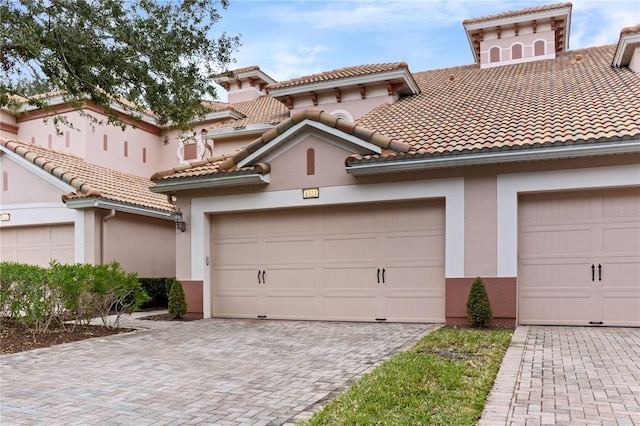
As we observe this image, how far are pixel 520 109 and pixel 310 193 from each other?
5.14m

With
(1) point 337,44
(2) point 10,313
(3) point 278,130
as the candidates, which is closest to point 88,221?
(2) point 10,313

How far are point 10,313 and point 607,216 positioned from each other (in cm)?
1152

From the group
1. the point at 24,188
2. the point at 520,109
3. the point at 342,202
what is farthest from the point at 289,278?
the point at 24,188

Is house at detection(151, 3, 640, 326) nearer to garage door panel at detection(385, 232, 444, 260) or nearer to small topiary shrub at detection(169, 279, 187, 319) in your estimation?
garage door panel at detection(385, 232, 444, 260)

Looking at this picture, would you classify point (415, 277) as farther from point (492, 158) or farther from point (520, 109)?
point (520, 109)

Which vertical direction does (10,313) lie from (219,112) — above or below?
below

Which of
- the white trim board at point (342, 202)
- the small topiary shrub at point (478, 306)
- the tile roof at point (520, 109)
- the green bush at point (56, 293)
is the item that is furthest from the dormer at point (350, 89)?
the green bush at point (56, 293)

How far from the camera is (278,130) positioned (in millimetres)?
11289

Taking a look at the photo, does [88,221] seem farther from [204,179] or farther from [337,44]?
[337,44]

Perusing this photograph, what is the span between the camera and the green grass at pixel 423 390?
450 cm

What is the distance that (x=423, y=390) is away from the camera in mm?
5234

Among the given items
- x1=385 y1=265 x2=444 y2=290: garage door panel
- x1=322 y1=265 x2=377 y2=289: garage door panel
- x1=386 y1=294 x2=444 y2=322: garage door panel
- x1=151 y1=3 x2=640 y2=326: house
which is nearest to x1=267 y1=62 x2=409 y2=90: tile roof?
x1=151 y1=3 x2=640 y2=326: house

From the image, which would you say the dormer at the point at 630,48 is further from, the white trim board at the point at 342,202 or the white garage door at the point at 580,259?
the white trim board at the point at 342,202

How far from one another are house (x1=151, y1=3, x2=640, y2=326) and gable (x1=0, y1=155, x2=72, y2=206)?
3.99 m
